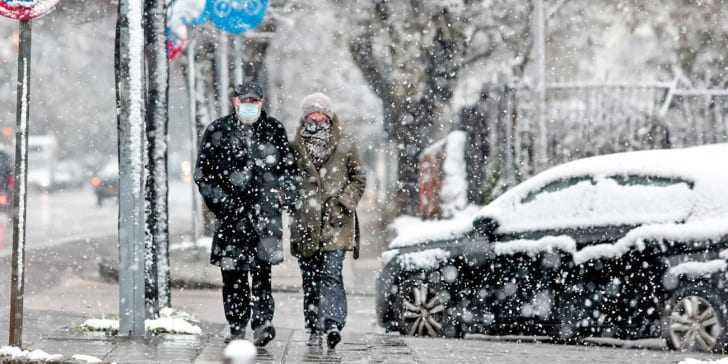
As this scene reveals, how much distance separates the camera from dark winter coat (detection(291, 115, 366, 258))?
8383 millimetres


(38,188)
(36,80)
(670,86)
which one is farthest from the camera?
(36,80)

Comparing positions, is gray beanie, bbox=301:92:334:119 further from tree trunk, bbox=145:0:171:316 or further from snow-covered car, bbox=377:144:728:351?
snow-covered car, bbox=377:144:728:351

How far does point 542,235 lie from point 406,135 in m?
15.3

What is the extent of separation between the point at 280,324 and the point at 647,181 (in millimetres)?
3765

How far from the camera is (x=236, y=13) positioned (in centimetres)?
1235

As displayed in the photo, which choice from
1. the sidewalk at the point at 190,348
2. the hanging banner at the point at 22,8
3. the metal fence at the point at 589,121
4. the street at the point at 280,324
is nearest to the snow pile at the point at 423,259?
the street at the point at 280,324

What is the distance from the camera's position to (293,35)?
29531 mm

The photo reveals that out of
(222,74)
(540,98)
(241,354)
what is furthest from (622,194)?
(222,74)

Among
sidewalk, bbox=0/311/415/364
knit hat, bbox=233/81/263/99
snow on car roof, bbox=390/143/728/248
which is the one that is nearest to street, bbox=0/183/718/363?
sidewalk, bbox=0/311/415/364

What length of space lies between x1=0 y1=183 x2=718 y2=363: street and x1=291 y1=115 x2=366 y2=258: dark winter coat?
2.27 feet

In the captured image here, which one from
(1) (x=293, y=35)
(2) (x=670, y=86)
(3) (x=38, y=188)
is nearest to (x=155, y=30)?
(2) (x=670, y=86)

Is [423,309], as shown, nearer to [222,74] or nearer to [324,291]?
[324,291]

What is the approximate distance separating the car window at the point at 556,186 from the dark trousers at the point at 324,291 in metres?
2.09

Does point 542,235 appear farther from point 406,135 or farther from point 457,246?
point 406,135
